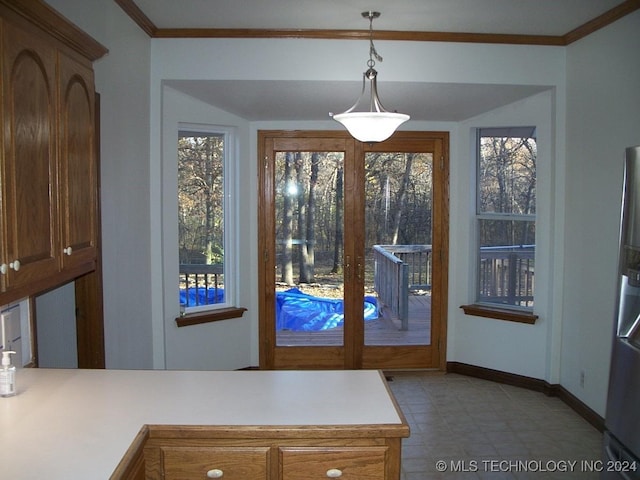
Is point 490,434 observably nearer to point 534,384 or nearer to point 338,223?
point 534,384

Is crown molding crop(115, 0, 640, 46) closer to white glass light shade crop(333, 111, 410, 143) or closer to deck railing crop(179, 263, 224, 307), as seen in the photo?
white glass light shade crop(333, 111, 410, 143)

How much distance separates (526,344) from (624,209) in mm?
2503

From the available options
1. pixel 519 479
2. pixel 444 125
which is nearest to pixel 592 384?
pixel 519 479

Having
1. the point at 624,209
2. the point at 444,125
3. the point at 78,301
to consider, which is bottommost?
the point at 78,301

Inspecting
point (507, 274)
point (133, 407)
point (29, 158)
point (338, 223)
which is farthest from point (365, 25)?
point (133, 407)

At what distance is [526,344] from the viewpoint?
474cm

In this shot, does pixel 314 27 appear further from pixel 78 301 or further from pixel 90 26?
pixel 78 301

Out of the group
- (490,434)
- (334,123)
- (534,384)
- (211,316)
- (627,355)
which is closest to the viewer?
(627,355)

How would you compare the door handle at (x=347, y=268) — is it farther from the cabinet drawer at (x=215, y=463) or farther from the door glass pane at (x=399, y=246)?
the cabinet drawer at (x=215, y=463)

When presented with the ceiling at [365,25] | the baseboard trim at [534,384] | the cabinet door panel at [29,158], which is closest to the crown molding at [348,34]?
the ceiling at [365,25]

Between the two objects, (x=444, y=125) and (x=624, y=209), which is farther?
(x=444, y=125)

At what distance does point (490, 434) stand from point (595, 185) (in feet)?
5.80

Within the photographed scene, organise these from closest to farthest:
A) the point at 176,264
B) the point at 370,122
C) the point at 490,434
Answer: the point at 370,122
the point at 490,434
the point at 176,264

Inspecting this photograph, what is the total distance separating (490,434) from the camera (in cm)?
390
